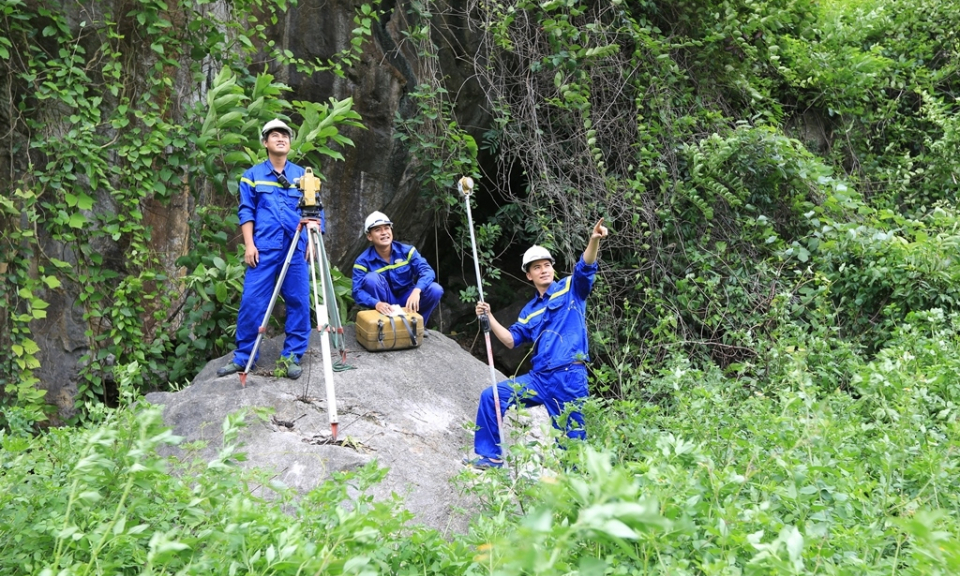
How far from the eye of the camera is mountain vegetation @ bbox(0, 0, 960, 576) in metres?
2.14

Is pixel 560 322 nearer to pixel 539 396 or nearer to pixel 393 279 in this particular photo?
pixel 539 396

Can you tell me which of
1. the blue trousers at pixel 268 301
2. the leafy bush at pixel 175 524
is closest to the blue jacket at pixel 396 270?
→ the blue trousers at pixel 268 301

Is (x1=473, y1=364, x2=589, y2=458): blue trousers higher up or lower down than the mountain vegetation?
lower down

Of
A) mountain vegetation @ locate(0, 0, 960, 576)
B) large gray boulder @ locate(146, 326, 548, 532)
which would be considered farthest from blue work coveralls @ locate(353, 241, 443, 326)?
mountain vegetation @ locate(0, 0, 960, 576)

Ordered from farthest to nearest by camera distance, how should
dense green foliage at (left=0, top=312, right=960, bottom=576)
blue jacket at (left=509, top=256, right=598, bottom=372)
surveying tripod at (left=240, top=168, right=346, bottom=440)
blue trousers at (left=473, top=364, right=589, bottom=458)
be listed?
blue jacket at (left=509, top=256, right=598, bottom=372) < blue trousers at (left=473, top=364, right=589, bottom=458) < surveying tripod at (left=240, top=168, right=346, bottom=440) < dense green foliage at (left=0, top=312, right=960, bottom=576)

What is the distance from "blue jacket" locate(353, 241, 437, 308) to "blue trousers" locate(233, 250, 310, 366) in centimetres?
60

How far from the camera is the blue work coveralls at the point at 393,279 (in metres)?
5.89

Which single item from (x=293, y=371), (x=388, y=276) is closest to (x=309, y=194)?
(x=293, y=371)

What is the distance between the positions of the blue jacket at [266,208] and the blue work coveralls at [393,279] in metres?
0.84

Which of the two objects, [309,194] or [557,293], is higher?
[309,194]

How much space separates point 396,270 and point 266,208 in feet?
3.97

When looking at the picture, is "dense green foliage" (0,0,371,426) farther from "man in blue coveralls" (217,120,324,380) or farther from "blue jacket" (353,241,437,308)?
"blue jacket" (353,241,437,308)

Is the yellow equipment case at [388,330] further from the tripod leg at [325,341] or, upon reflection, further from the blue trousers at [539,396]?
the blue trousers at [539,396]

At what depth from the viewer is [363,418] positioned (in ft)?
15.6
